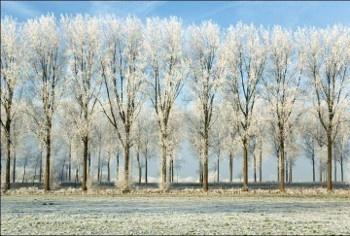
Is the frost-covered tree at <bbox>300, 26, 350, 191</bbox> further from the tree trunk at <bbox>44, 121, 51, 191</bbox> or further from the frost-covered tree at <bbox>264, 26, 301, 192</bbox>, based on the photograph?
the tree trunk at <bbox>44, 121, 51, 191</bbox>

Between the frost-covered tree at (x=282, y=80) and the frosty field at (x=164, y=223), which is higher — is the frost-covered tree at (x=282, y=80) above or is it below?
above

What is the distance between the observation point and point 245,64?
4775cm

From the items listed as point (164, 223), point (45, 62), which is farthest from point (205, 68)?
point (164, 223)

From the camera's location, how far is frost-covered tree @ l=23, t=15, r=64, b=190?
45.9 m

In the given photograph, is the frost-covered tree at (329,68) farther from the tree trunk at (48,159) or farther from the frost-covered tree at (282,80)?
the tree trunk at (48,159)

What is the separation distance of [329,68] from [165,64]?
1550 centimetres

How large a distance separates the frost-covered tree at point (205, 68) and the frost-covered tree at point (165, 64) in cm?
132

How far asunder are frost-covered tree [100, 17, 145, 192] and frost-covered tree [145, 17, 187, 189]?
1068 millimetres

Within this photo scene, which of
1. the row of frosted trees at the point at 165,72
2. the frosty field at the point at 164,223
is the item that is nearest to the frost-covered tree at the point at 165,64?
the row of frosted trees at the point at 165,72

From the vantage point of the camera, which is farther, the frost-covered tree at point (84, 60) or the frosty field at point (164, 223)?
the frost-covered tree at point (84, 60)

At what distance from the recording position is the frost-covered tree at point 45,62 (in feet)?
151

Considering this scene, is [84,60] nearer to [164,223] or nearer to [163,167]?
[163,167]

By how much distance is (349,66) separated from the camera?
45.5 meters

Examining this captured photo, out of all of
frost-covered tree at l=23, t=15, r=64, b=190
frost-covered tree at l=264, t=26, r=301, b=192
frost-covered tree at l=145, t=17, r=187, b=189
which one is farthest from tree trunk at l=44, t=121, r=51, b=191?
frost-covered tree at l=264, t=26, r=301, b=192
